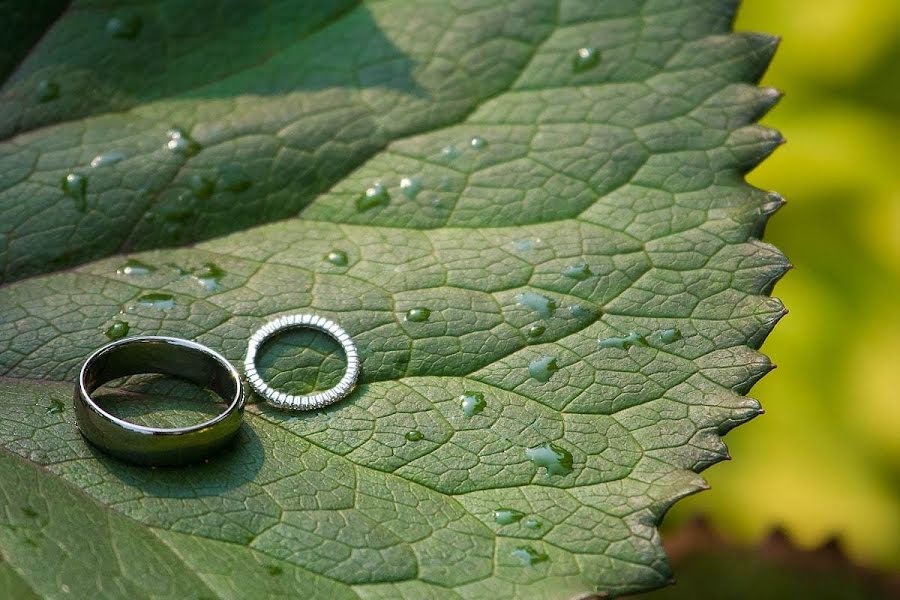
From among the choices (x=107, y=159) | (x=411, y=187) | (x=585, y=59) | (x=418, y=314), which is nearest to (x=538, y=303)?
(x=418, y=314)

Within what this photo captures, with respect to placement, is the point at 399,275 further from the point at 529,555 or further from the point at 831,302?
the point at 831,302

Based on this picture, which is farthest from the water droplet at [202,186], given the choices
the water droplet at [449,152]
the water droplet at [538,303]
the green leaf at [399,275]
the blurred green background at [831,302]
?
the blurred green background at [831,302]

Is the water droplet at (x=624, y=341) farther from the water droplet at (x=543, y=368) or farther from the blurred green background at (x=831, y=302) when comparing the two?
the blurred green background at (x=831, y=302)

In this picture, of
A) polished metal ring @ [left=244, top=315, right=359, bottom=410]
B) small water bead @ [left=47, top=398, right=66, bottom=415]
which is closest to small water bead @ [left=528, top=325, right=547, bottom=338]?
polished metal ring @ [left=244, top=315, right=359, bottom=410]

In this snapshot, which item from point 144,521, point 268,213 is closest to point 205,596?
point 144,521

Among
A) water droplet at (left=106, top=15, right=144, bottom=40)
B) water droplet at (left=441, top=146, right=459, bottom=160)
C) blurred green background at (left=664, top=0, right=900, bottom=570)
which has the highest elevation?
water droplet at (left=106, top=15, right=144, bottom=40)

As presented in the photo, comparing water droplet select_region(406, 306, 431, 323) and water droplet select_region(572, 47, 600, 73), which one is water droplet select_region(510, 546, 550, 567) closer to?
water droplet select_region(406, 306, 431, 323)

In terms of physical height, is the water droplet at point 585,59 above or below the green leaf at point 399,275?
above
